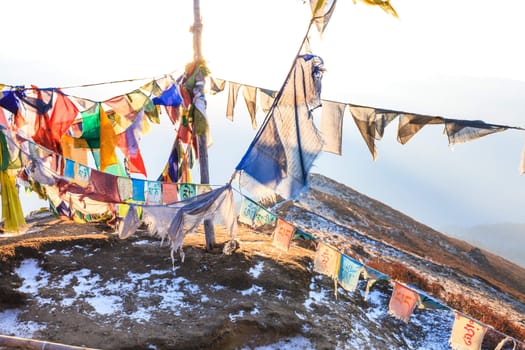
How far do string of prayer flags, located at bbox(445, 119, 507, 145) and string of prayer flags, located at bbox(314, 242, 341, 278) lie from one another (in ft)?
11.0

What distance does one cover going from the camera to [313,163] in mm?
7273

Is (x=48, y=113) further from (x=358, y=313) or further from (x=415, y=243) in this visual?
(x=415, y=243)

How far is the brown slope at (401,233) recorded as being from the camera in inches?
1092

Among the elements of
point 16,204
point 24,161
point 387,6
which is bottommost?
Answer: point 16,204

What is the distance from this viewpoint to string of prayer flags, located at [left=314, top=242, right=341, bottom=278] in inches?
348

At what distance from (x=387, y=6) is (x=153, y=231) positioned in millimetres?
6232

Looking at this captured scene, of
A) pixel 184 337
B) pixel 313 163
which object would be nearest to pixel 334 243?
pixel 184 337

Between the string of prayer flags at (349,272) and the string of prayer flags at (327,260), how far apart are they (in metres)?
0.11

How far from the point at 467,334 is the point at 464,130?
385cm

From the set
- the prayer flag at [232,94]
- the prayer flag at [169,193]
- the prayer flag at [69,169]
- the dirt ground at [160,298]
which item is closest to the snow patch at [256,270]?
the dirt ground at [160,298]

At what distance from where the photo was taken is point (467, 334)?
7.39 meters

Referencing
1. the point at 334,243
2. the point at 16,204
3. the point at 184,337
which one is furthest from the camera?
the point at 334,243

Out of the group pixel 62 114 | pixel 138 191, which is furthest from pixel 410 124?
pixel 62 114

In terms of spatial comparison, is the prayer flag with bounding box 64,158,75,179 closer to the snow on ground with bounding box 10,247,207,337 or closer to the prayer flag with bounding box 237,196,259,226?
the snow on ground with bounding box 10,247,207,337
